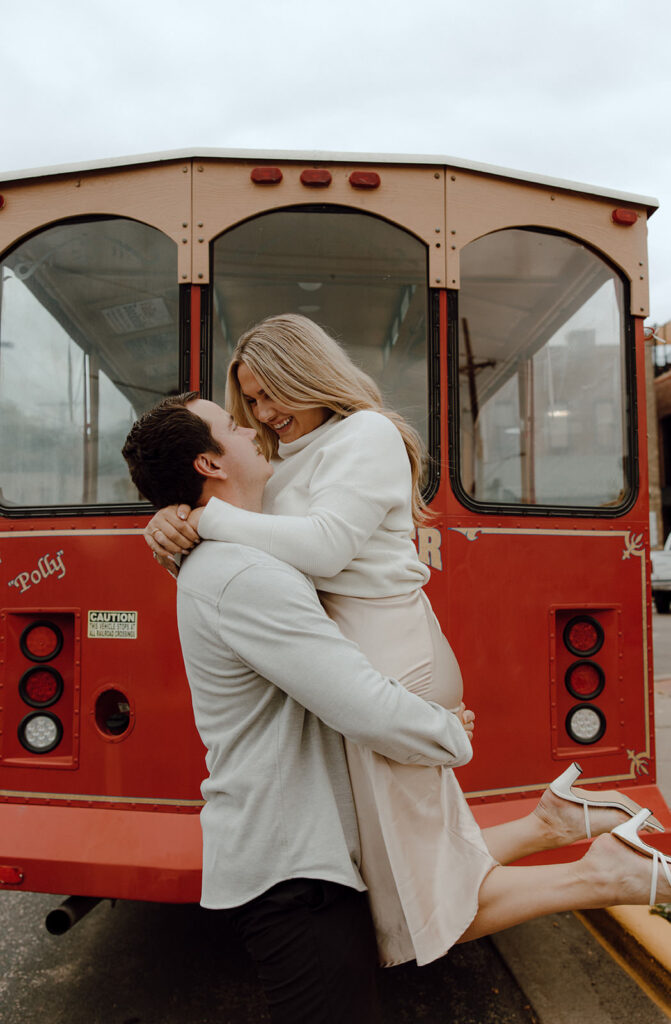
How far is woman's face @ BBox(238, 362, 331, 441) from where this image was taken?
1.79 metres

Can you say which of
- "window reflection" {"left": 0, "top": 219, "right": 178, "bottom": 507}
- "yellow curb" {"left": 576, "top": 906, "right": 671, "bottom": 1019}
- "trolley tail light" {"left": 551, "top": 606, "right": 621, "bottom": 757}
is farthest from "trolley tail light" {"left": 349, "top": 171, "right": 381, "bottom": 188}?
"yellow curb" {"left": 576, "top": 906, "right": 671, "bottom": 1019}

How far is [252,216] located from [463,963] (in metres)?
3.11

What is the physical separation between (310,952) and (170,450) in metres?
0.98

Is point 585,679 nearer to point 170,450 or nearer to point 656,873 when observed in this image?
point 656,873

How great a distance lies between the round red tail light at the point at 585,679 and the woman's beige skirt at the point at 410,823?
1.60 meters

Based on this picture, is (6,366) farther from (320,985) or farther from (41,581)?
(320,985)

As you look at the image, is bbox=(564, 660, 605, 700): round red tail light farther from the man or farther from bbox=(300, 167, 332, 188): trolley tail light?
bbox=(300, 167, 332, 188): trolley tail light

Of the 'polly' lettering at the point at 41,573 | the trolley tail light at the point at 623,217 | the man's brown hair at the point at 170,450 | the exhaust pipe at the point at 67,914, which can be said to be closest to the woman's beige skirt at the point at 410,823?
the man's brown hair at the point at 170,450

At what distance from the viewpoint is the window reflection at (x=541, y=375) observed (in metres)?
3.22

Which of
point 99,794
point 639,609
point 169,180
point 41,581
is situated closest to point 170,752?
point 99,794

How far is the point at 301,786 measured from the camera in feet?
4.89

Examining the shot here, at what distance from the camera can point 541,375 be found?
3414 millimetres

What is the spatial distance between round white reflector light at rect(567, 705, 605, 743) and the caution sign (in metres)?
1.73

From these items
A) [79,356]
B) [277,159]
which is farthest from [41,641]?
[277,159]
